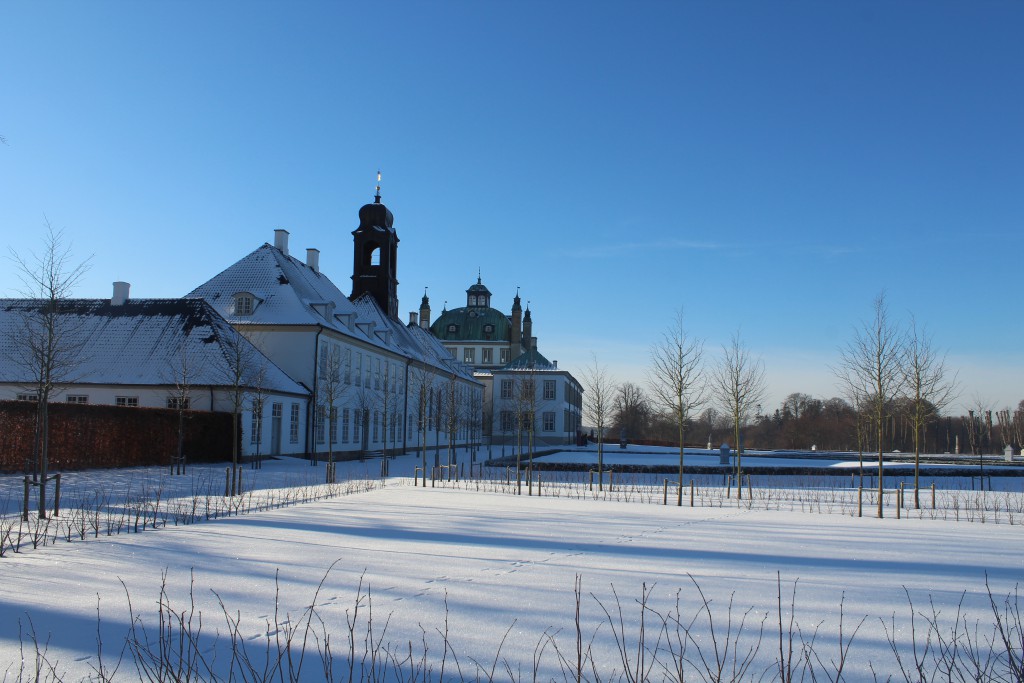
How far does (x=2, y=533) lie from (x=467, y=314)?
92035 millimetres

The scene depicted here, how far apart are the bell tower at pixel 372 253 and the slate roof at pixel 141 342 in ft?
66.5

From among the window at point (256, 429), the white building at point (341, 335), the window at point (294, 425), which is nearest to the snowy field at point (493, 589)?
the window at point (256, 429)

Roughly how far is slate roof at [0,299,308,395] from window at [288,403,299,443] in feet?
3.84

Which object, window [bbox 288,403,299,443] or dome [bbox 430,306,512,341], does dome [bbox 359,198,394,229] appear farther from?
dome [bbox 430,306,512,341]

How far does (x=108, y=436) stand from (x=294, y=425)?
10.5m

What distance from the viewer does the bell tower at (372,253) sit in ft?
179

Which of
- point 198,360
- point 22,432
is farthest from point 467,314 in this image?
point 22,432

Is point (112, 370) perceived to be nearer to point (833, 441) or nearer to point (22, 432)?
point (22, 432)

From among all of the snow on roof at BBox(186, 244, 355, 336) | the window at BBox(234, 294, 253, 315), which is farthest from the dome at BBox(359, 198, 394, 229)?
the window at BBox(234, 294, 253, 315)

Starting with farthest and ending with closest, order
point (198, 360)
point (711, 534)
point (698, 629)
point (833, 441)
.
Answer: point (833, 441)
point (198, 360)
point (711, 534)
point (698, 629)

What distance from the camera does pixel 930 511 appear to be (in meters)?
19.8

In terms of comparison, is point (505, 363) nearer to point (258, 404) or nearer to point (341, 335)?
point (341, 335)

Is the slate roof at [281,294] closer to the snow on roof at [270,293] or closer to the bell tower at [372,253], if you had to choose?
the snow on roof at [270,293]

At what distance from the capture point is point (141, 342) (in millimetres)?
32938
